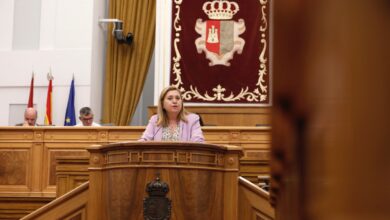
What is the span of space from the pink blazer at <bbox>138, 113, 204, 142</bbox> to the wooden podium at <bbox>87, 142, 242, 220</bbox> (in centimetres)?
57

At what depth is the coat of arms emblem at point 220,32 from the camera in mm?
10078

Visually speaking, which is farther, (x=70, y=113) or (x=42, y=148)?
(x=70, y=113)

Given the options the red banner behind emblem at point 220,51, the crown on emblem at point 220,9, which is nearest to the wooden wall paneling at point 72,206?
the red banner behind emblem at point 220,51

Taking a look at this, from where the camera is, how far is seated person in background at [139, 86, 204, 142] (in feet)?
17.8

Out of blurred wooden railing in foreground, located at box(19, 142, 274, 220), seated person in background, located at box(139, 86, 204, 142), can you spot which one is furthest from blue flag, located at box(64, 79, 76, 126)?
blurred wooden railing in foreground, located at box(19, 142, 274, 220)

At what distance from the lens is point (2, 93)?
11.0 m

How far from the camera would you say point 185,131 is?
5449mm

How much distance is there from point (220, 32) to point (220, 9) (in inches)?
13.4

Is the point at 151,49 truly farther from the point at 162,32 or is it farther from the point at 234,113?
the point at 234,113

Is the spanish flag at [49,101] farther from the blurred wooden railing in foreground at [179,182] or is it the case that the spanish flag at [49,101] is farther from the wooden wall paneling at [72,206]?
the blurred wooden railing in foreground at [179,182]

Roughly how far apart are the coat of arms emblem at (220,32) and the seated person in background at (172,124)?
452 cm

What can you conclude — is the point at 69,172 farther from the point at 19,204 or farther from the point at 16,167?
the point at 16,167

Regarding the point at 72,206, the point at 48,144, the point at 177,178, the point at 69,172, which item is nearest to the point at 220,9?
the point at 48,144

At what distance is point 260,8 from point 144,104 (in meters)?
4.21
